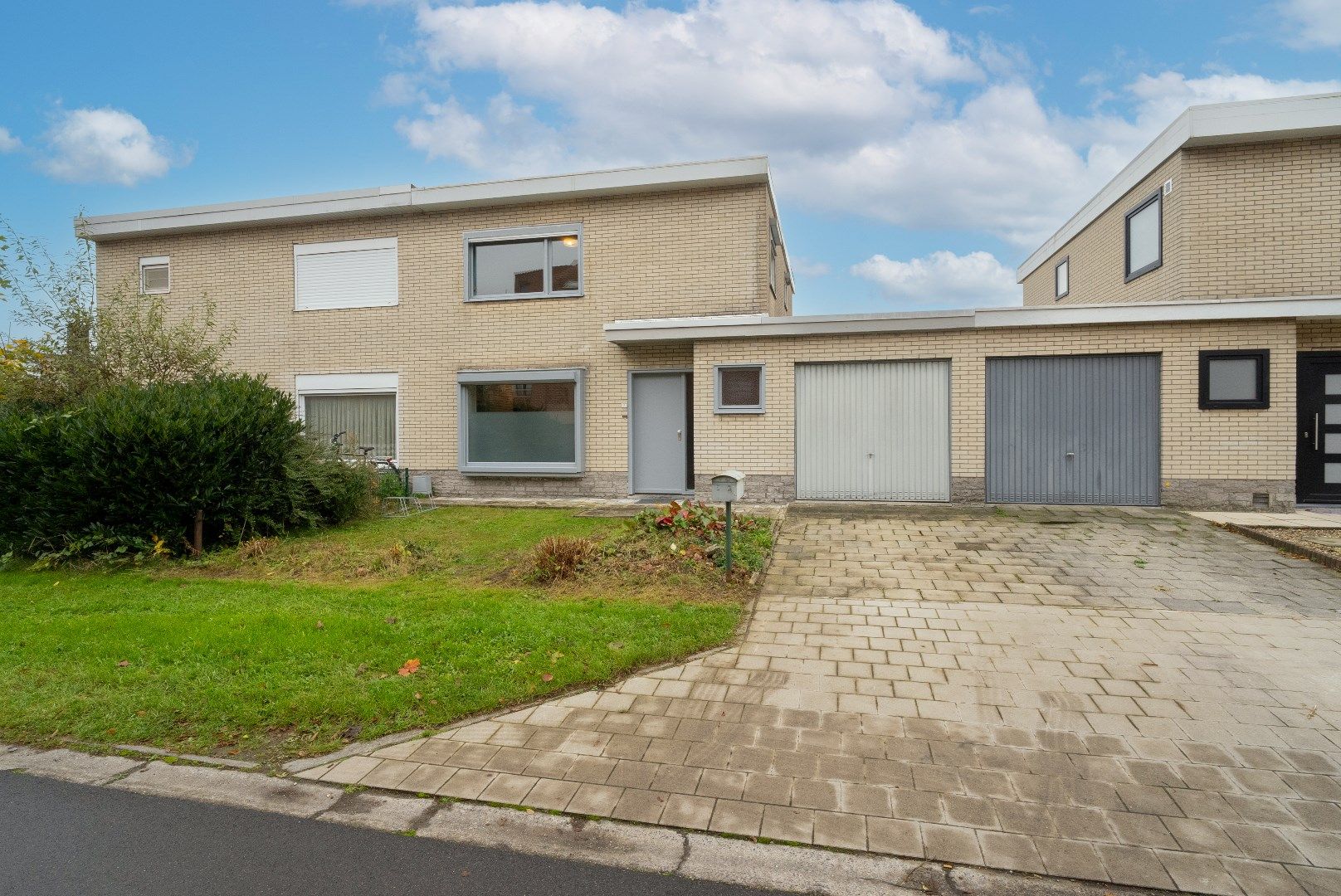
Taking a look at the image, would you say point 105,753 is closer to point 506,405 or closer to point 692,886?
point 692,886

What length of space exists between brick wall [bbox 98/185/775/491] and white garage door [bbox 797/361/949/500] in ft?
7.07

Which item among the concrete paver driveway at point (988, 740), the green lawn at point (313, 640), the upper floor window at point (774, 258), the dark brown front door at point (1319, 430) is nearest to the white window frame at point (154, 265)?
the green lawn at point (313, 640)

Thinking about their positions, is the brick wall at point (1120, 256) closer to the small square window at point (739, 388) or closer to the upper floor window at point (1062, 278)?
the upper floor window at point (1062, 278)

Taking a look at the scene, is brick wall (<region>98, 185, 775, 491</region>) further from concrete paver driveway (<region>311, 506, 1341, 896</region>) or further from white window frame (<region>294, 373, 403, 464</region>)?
concrete paver driveway (<region>311, 506, 1341, 896</region>)

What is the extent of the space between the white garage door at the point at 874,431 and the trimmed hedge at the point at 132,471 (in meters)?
7.92

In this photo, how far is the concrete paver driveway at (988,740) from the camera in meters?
2.94

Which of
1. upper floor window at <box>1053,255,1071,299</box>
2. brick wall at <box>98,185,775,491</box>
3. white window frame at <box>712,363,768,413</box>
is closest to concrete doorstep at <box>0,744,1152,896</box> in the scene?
white window frame at <box>712,363,768,413</box>

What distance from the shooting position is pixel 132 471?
807cm

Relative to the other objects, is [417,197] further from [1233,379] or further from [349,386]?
[1233,379]

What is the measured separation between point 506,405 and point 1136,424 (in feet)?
34.4

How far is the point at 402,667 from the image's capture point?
15.6 feet

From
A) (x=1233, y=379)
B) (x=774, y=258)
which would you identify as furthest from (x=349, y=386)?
(x=1233, y=379)

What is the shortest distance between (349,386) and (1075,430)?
13.2 m

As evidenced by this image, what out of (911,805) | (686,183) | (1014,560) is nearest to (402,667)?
(911,805)
